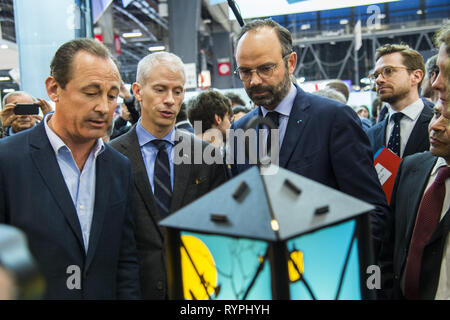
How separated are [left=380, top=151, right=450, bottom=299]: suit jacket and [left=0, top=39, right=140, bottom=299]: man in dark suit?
0.93 m

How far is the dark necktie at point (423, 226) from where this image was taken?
1278 millimetres

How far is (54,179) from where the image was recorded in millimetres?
1319

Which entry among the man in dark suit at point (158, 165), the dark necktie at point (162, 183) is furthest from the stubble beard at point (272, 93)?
the dark necktie at point (162, 183)

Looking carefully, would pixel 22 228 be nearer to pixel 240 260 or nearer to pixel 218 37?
pixel 240 260

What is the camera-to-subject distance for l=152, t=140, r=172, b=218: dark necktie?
1.74 m

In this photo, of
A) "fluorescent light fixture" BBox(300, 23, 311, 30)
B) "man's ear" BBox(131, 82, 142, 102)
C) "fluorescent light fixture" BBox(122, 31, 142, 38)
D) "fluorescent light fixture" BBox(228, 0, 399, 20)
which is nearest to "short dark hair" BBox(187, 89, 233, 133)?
"fluorescent light fixture" BBox(228, 0, 399, 20)

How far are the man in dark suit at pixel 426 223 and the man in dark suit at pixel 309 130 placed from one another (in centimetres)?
11

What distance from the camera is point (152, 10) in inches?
596

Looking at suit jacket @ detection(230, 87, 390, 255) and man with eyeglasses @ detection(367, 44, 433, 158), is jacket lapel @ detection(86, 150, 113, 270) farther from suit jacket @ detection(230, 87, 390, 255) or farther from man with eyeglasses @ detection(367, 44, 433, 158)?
man with eyeglasses @ detection(367, 44, 433, 158)

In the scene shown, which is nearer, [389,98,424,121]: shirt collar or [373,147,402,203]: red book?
[373,147,402,203]: red book

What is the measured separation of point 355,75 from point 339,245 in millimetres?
22596

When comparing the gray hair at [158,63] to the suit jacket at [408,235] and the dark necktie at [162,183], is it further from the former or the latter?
the suit jacket at [408,235]
